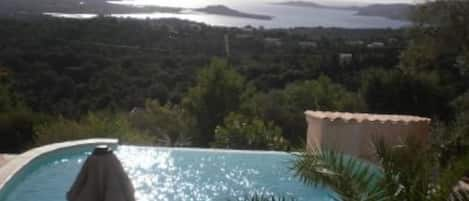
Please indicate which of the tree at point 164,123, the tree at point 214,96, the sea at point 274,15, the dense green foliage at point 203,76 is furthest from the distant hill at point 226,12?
the tree at point 164,123

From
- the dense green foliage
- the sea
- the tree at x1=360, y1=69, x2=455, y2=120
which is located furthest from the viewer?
the sea

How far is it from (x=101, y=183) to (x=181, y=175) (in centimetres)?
342

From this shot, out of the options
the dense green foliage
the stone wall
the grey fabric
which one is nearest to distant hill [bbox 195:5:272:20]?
the dense green foliage

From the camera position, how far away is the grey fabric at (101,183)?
468 cm

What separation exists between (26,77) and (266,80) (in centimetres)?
582

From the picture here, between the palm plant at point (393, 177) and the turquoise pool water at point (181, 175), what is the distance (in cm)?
327

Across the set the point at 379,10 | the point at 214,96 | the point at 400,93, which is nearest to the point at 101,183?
the point at 214,96

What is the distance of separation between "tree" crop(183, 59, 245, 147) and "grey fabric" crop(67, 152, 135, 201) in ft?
22.3

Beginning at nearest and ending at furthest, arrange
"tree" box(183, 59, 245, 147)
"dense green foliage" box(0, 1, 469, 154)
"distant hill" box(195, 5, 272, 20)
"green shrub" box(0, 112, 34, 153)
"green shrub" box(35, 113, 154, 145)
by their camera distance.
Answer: "green shrub" box(35, 113, 154, 145), "green shrub" box(0, 112, 34, 153), "dense green foliage" box(0, 1, 469, 154), "tree" box(183, 59, 245, 147), "distant hill" box(195, 5, 272, 20)

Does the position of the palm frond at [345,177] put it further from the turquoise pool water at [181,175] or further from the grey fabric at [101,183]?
the turquoise pool water at [181,175]

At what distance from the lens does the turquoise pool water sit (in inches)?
282

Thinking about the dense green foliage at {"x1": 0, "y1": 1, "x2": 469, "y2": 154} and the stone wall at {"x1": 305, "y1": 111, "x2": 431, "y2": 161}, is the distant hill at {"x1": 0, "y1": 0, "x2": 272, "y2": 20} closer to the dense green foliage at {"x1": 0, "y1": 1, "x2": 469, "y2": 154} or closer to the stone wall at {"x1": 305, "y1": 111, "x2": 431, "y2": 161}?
the dense green foliage at {"x1": 0, "y1": 1, "x2": 469, "y2": 154}

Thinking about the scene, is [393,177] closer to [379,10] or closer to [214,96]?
[214,96]

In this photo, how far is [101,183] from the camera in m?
4.69
